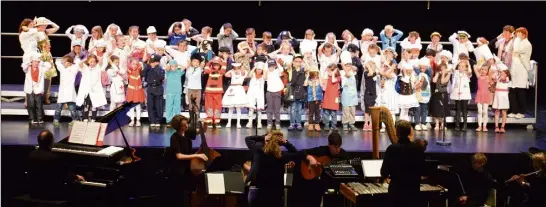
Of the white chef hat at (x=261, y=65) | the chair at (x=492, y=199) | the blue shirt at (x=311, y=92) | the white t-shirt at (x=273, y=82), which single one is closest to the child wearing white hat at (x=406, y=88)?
the blue shirt at (x=311, y=92)

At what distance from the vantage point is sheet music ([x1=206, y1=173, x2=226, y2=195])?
377 inches

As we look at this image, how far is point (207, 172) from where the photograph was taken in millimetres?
9867

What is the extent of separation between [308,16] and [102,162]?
9.27 m

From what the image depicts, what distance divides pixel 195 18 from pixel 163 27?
718 millimetres

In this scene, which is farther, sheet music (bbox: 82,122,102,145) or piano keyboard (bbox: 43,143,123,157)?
sheet music (bbox: 82,122,102,145)

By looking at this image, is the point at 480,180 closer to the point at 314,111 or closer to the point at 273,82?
the point at 314,111

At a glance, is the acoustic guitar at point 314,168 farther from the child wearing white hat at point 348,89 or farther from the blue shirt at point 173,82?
the blue shirt at point 173,82

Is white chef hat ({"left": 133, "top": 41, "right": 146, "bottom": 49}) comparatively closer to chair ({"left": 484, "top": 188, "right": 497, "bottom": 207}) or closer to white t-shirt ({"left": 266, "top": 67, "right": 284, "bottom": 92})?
white t-shirt ({"left": 266, "top": 67, "right": 284, "bottom": 92})

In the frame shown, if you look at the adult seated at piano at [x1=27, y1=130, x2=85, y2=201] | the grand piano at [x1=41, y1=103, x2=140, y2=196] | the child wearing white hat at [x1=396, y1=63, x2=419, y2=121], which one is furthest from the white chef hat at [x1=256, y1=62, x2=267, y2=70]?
the adult seated at piano at [x1=27, y1=130, x2=85, y2=201]

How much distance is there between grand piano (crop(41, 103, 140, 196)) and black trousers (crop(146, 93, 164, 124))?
3.97 metres

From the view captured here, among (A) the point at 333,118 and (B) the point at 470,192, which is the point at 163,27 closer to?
(A) the point at 333,118

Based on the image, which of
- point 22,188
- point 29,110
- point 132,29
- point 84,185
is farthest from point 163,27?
point 84,185

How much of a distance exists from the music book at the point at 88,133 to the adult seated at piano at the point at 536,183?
503 cm

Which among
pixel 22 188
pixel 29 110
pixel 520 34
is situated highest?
pixel 520 34
